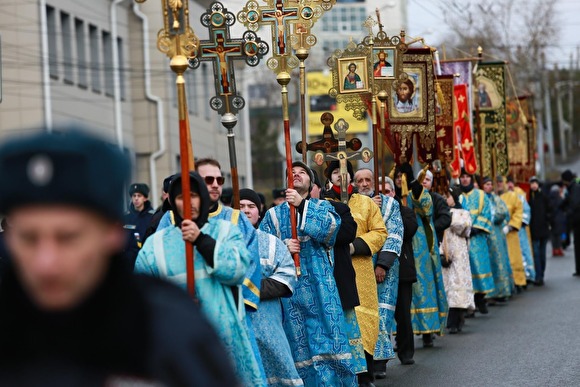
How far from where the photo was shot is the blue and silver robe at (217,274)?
20.2ft

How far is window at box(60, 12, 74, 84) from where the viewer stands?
1238 inches

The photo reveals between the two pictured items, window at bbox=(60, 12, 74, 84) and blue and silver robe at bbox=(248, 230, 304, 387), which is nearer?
blue and silver robe at bbox=(248, 230, 304, 387)

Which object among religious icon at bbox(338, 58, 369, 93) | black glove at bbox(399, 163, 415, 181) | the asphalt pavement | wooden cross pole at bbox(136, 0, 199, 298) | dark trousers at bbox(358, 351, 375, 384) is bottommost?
the asphalt pavement

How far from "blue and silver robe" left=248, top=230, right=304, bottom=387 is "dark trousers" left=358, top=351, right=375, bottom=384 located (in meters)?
2.80

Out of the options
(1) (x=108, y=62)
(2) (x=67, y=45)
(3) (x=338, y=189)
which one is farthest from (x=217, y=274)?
(1) (x=108, y=62)

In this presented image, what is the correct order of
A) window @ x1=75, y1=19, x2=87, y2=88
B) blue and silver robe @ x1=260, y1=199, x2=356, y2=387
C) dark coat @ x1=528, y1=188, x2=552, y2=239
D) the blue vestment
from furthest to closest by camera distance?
window @ x1=75, y1=19, x2=87, y2=88, dark coat @ x1=528, y1=188, x2=552, y2=239, the blue vestment, blue and silver robe @ x1=260, y1=199, x2=356, y2=387

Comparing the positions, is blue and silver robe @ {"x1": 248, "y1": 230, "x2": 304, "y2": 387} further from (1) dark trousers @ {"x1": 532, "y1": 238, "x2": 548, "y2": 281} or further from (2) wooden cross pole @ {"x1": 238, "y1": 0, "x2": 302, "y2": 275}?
(1) dark trousers @ {"x1": 532, "y1": 238, "x2": 548, "y2": 281}

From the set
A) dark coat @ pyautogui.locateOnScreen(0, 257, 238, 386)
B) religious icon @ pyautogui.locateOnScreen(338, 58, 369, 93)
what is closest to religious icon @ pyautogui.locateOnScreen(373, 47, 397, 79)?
religious icon @ pyautogui.locateOnScreen(338, 58, 369, 93)

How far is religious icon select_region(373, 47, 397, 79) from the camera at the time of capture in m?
14.0

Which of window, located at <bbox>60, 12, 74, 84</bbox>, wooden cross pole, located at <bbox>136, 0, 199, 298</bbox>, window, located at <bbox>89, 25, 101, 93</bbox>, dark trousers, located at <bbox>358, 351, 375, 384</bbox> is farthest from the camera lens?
window, located at <bbox>89, 25, 101, 93</bbox>

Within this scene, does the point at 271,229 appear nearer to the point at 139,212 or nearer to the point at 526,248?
the point at 139,212

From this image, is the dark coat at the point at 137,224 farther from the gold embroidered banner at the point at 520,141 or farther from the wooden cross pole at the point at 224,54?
the gold embroidered banner at the point at 520,141

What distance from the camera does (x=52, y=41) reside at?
3042 cm

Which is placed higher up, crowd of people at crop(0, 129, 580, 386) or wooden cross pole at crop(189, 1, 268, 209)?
wooden cross pole at crop(189, 1, 268, 209)
